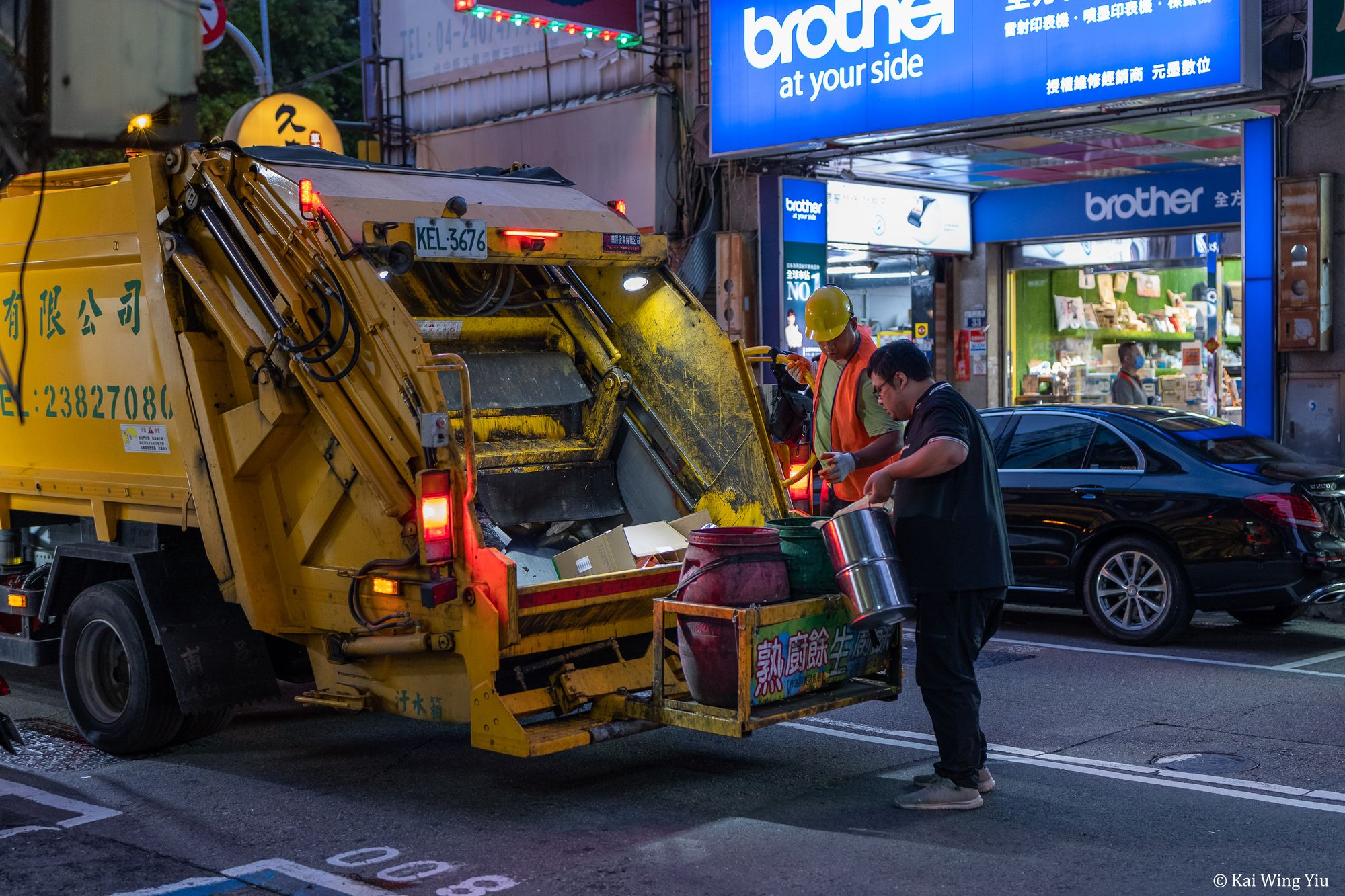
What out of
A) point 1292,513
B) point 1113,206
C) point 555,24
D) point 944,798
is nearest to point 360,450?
point 944,798

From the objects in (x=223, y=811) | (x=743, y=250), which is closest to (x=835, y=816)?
(x=223, y=811)

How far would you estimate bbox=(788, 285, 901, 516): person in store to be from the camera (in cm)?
741

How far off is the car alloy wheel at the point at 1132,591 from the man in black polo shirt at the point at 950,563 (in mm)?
3982

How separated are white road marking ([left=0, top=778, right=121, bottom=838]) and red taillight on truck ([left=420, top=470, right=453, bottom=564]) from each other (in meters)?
1.73

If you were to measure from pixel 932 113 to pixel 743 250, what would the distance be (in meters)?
2.90

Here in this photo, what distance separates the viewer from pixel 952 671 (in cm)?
592

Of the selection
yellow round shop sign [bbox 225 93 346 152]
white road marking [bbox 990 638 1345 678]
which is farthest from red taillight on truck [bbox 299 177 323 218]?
yellow round shop sign [bbox 225 93 346 152]

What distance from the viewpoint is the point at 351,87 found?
30.3m

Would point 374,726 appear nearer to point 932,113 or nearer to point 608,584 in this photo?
point 608,584

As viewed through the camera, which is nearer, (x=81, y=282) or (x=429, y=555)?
(x=429, y=555)

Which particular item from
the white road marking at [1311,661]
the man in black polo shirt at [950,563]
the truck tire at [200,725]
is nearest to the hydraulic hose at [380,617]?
the truck tire at [200,725]

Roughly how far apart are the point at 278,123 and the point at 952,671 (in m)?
10.5

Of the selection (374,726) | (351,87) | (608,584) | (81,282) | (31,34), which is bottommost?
(374,726)

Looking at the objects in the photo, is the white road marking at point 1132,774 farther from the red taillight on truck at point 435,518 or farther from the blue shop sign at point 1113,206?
the blue shop sign at point 1113,206
